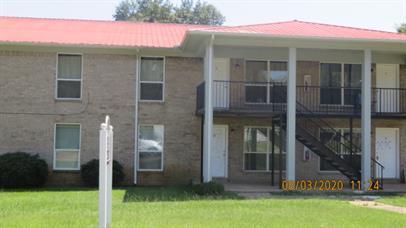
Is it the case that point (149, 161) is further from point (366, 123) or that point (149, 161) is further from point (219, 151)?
point (366, 123)

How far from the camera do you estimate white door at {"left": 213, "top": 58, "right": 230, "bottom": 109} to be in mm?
20438

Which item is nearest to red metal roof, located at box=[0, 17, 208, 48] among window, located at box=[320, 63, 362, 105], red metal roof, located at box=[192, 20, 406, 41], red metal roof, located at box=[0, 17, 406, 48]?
red metal roof, located at box=[0, 17, 406, 48]

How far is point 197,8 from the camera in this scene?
186 feet

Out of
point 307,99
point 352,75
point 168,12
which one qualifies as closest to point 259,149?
point 307,99

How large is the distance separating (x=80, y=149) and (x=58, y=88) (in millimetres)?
2418

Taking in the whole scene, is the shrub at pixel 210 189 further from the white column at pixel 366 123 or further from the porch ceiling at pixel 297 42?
the white column at pixel 366 123

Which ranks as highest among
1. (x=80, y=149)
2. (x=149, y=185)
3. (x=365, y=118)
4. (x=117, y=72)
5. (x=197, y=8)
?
(x=197, y=8)

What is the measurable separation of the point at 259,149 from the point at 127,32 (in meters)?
7.41

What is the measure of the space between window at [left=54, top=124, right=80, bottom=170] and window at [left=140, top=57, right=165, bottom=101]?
9.28 ft

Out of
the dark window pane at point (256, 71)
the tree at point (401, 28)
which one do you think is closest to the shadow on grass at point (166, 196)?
the dark window pane at point (256, 71)

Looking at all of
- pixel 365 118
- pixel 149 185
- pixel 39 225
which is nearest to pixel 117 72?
pixel 149 185

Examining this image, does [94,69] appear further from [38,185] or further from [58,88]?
[38,185]

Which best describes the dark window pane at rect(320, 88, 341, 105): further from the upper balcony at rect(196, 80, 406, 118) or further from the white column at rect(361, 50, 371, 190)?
the white column at rect(361, 50, 371, 190)

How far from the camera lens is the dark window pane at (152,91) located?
20.7 m
